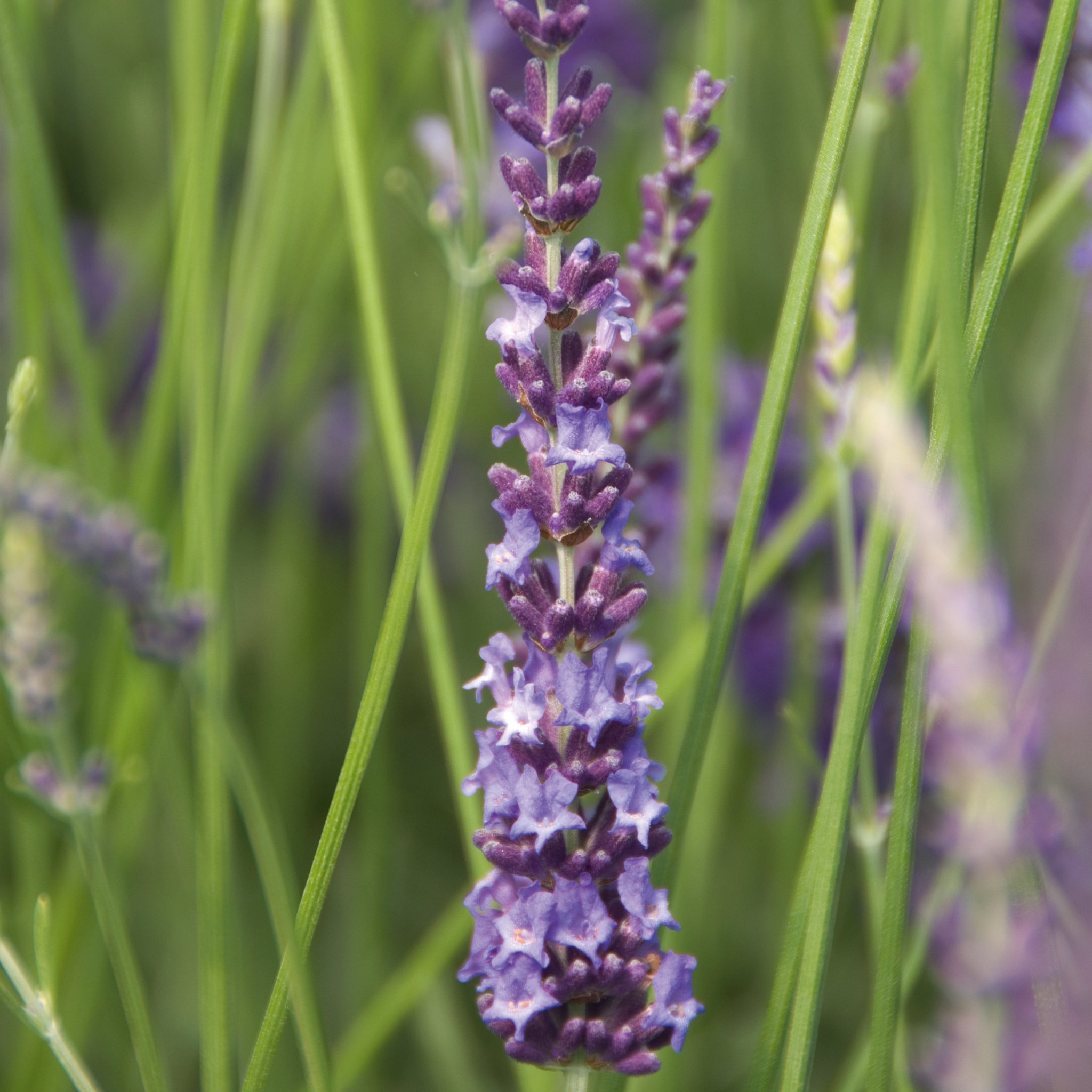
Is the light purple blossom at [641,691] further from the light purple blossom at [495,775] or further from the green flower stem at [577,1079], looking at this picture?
Answer: the green flower stem at [577,1079]

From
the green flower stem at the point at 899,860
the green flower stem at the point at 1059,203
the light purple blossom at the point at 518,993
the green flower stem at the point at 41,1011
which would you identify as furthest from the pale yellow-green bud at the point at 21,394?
the green flower stem at the point at 1059,203

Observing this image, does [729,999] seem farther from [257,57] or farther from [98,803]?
[257,57]

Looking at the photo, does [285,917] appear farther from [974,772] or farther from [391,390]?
[391,390]

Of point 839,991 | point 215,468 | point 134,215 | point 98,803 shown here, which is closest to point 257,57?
point 134,215

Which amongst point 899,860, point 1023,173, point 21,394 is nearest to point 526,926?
point 899,860

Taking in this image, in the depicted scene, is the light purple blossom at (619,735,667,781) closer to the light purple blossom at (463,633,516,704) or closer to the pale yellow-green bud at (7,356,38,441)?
the light purple blossom at (463,633,516,704)

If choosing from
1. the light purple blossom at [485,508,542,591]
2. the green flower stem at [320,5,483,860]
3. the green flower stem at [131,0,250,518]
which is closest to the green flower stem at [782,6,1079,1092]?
the light purple blossom at [485,508,542,591]

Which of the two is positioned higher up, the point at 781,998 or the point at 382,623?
the point at 382,623
